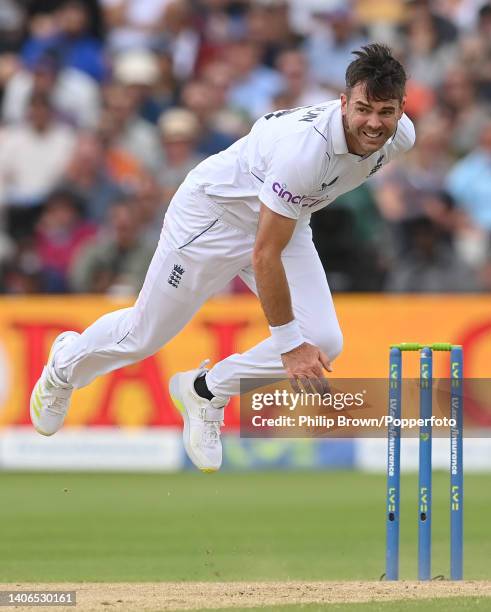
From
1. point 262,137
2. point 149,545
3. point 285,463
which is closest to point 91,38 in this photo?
point 285,463

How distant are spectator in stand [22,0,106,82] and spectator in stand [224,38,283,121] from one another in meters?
1.15

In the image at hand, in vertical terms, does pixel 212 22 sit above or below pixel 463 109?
Answer: above

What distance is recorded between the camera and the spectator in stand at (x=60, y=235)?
1132 centimetres

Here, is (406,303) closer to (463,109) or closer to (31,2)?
(463,109)

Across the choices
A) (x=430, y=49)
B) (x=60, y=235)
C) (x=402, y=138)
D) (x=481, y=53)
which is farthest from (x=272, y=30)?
(x=402, y=138)

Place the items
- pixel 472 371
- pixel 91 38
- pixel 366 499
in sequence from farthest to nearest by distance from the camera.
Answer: pixel 91 38 → pixel 472 371 → pixel 366 499

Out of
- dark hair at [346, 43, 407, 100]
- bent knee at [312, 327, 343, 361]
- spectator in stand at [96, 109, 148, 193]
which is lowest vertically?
bent knee at [312, 327, 343, 361]

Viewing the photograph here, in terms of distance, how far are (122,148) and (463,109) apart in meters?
2.83

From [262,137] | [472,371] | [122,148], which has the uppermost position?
[122,148]

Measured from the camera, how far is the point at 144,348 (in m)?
6.40

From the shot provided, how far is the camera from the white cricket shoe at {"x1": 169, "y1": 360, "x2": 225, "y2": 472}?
6.57 metres

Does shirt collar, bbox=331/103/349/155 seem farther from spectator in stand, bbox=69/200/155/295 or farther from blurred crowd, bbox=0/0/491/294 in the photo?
spectator in stand, bbox=69/200/155/295

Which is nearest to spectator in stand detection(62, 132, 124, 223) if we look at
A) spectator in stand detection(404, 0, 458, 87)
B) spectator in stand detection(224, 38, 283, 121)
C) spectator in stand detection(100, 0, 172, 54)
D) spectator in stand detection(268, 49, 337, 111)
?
spectator in stand detection(224, 38, 283, 121)

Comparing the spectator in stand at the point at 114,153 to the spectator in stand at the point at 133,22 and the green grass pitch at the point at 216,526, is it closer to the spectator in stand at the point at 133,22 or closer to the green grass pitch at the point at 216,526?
the spectator in stand at the point at 133,22
